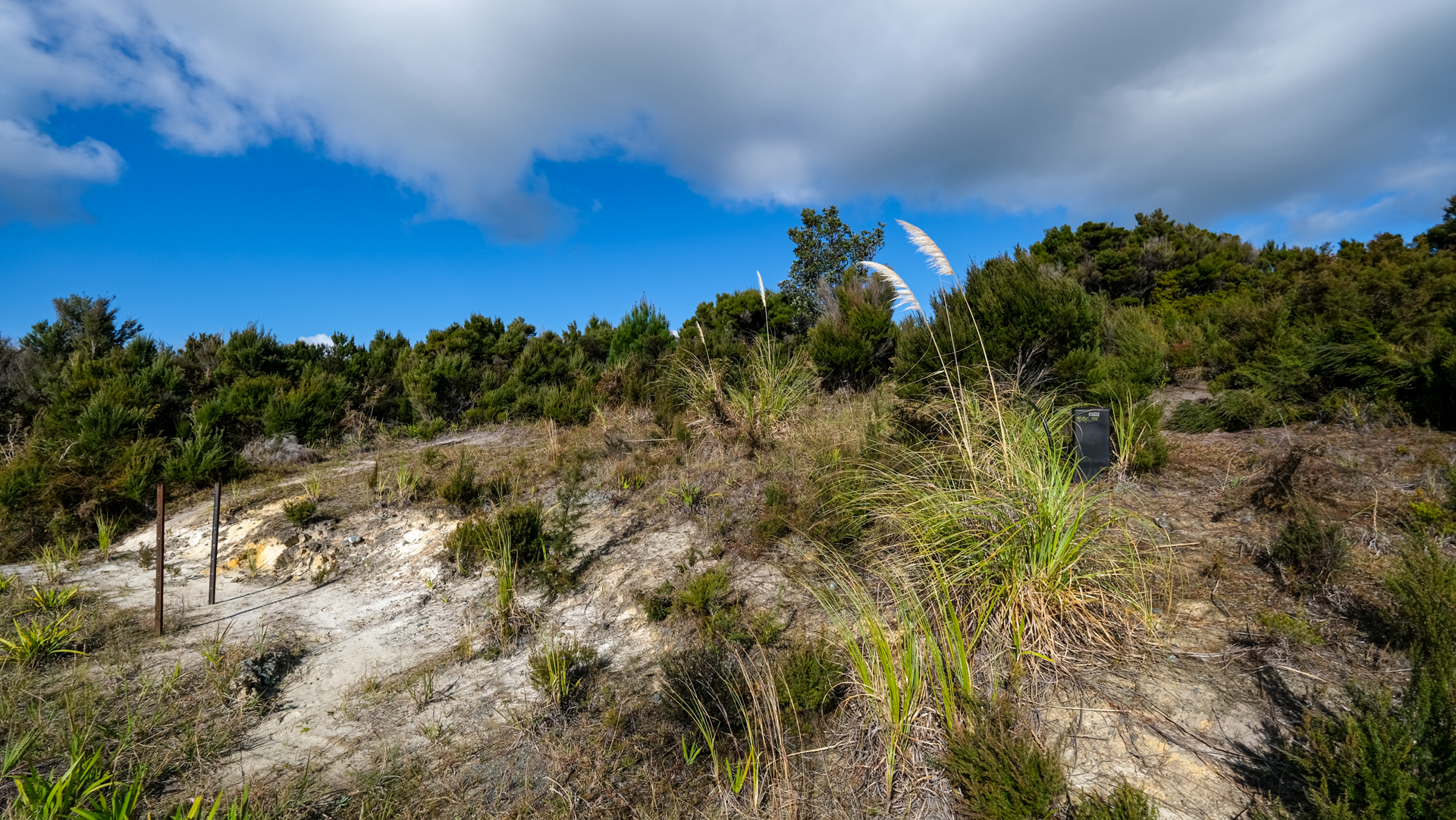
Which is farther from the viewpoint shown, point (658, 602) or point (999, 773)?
point (658, 602)

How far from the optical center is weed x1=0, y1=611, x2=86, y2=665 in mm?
4059

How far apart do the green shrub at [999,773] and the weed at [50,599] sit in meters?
6.87

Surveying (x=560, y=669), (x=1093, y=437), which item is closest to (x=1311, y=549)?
(x=1093, y=437)

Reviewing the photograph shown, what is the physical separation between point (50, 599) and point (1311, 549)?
29.4 ft

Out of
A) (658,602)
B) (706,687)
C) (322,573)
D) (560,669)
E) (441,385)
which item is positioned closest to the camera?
(706,687)

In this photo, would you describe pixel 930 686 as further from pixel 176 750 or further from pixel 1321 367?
pixel 1321 367

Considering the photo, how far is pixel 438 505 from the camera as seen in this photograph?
693 centimetres

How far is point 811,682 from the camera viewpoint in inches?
118

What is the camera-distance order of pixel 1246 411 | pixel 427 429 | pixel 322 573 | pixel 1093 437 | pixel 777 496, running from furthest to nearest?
pixel 427 429
pixel 1246 411
pixel 322 573
pixel 777 496
pixel 1093 437

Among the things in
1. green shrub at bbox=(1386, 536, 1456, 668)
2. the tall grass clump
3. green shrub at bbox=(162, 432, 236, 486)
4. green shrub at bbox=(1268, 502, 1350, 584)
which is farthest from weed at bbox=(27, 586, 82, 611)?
green shrub at bbox=(1268, 502, 1350, 584)

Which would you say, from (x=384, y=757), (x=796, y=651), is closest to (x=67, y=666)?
(x=384, y=757)

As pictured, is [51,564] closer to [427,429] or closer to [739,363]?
[427,429]

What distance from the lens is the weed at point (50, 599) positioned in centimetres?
492

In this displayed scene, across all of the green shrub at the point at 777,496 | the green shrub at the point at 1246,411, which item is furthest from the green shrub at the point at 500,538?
the green shrub at the point at 1246,411
